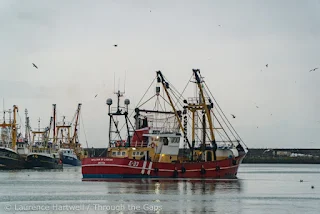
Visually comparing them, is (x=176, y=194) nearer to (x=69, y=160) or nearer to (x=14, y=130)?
(x=14, y=130)

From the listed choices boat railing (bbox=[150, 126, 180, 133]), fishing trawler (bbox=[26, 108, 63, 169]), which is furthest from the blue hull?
boat railing (bbox=[150, 126, 180, 133])

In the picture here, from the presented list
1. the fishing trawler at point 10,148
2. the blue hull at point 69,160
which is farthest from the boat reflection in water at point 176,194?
the blue hull at point 69,160

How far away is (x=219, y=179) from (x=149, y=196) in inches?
834

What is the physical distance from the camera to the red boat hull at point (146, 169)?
57875 millimetres

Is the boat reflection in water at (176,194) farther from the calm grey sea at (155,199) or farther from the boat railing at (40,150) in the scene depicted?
the boat railing at (40,150)

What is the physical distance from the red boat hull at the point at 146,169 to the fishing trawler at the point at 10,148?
39.2 metres

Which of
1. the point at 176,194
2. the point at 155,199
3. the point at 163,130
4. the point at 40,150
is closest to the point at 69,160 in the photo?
the point at 40,150

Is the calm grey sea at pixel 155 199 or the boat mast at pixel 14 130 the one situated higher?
the boat mast at pixel 14 130

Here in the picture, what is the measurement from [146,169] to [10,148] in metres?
53.0

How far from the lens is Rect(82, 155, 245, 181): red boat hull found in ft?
190

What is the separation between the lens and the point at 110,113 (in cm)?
6231

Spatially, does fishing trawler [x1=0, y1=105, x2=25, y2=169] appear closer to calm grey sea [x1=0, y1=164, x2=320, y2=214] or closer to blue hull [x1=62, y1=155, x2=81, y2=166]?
blue hull [x1=62, y1=155, x2=81, y2=166]

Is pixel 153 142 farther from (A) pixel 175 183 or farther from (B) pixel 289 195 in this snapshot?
(B) pixel 289 195

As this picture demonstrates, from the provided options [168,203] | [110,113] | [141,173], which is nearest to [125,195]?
[168,203]
